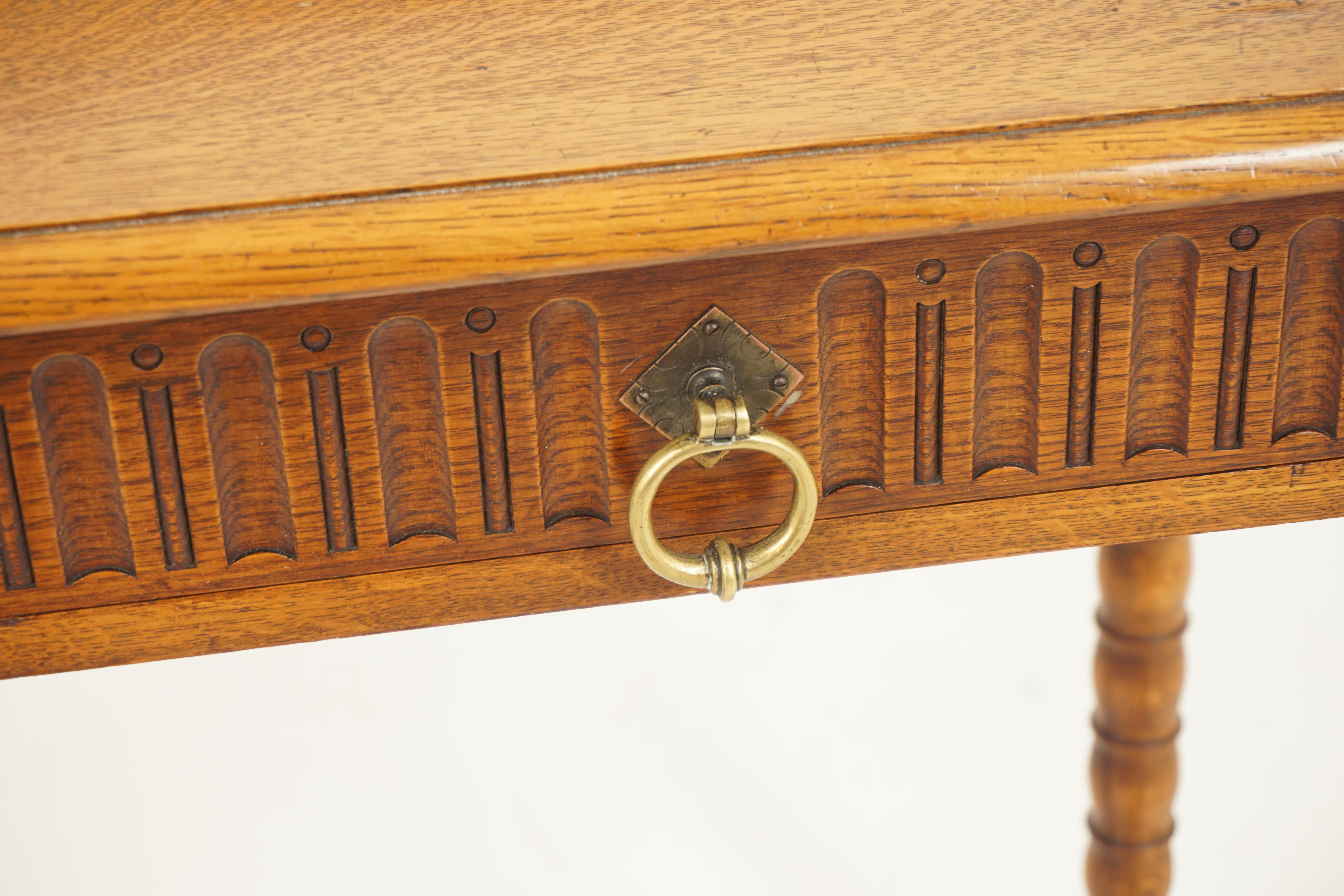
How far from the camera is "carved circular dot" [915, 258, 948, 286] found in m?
0.60

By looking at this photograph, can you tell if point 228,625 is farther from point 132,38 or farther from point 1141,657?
point 1141,657

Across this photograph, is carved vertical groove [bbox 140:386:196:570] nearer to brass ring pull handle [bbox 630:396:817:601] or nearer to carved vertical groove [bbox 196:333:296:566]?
carved vertical groove [bbox 196:333:296:566]

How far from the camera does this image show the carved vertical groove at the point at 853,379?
60 centimetres

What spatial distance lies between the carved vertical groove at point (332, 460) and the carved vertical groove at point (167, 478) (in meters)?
0.05

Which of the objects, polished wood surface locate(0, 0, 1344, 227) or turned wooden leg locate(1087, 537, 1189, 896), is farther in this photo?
turned wooden leg locate(1087, 537, 1189, 896)

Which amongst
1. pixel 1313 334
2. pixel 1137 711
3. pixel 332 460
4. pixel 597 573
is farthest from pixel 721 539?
pixel 1137 711

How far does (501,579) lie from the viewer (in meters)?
0.63

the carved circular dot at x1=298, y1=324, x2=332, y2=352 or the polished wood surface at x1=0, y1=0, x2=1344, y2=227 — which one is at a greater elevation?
the polished wood surface at x1=0, y1=0, x2=1344, y2=227

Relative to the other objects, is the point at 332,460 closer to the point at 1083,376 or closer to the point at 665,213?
the point at 665,213

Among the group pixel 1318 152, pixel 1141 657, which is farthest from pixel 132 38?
pixel 1141 657

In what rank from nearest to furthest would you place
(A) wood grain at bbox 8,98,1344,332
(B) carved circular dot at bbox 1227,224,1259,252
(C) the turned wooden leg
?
(A) wood grain at bbox 8,98,1344,332 → (B) carved circular dot at bbox 1227,224,1259,252 → (C) the turned wooden leg

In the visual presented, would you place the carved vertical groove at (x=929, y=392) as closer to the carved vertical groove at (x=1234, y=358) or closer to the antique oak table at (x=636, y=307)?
the antique oak table at (x=636, y=307)

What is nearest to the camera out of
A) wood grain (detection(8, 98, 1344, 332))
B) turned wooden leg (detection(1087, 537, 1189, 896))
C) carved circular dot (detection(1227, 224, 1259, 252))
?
wood grain (detection(8, 98, 1344, 332))

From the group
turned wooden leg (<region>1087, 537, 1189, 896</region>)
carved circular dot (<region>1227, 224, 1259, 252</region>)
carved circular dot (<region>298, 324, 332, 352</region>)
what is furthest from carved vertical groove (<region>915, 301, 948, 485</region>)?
turned wooden leg (<region>1087, 537, 1189, 896</region>)
